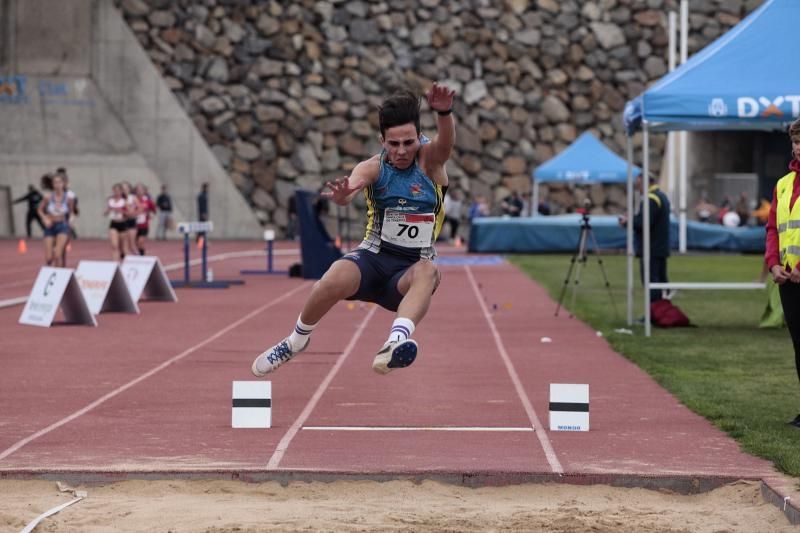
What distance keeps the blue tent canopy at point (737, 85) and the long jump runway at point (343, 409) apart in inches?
102

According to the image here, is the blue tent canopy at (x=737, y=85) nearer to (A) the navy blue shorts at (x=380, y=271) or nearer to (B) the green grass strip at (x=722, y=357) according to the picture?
(B) the green grass strip at (x=722, y=357)

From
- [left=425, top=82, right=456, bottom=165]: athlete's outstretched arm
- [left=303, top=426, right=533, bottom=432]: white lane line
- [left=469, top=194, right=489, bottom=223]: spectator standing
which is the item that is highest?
[left=425, top=82, right=456, bottom=165]: athlete's outstretched arm

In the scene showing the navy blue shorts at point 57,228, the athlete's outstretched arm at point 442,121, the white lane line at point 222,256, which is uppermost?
the athlete's outstretched arm at point 442,121

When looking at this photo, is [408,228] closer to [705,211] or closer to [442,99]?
[442,99]

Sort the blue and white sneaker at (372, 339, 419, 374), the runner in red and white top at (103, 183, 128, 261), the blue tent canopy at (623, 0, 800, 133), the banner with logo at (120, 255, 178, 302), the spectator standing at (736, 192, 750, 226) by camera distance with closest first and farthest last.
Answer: the blue and white sneaker at (372, 339, 419, 374)
the blue tent canopy at (623, 0, 800, 133)
the banner with logo at (120, 255, 178, 302)
the runner in red and white top at (103, 183, 128, 261)
the spectator standing at (736, 192, 750, 226)

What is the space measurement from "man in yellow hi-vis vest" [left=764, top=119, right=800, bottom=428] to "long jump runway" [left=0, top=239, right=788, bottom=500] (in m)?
0.91

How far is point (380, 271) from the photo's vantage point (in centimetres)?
868

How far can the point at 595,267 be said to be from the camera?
33906 millimetres

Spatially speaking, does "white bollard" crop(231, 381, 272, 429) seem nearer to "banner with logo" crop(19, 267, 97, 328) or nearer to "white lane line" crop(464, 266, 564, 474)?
"white lane line" crop(464, 266, 564, 474)

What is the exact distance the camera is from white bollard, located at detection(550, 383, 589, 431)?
381 inches

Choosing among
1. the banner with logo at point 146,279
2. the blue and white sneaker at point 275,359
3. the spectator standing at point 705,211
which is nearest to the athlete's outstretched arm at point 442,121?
the blue and white sneaker at point 275,359

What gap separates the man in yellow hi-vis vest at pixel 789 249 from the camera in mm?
9711

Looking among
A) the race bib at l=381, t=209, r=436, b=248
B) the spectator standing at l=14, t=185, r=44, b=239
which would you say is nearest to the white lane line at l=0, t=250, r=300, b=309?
the spectator standing at l=14, t=185, r=44, b=239

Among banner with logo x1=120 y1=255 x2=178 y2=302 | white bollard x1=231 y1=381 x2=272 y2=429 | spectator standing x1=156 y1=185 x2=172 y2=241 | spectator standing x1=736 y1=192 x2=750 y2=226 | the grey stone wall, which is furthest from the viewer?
the grey stone wall
